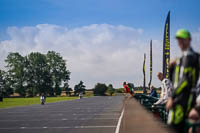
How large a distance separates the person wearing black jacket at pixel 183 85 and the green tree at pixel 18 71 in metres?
102

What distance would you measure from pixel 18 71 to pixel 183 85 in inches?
4117

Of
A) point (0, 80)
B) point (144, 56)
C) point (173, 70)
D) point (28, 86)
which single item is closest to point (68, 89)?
point (28, 86)

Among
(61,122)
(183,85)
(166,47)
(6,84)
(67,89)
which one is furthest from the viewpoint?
(67,89)

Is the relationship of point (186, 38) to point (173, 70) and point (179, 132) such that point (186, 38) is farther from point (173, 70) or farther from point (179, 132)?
point (179, 132)

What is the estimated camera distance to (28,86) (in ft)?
353

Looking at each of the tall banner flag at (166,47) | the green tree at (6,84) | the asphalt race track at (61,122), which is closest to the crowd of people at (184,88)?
the asphalt race track at (61,122)

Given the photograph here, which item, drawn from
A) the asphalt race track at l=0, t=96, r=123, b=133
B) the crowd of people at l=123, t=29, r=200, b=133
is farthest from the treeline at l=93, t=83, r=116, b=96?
the crowd of people at l=123, t=29, r=200, b=133

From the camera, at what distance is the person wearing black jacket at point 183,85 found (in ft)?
10.9

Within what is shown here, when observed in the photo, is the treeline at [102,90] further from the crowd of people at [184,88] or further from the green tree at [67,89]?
the crowd of people at [184,88]

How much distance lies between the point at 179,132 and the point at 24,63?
10888cm

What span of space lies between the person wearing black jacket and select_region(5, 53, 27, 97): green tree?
102321 mm

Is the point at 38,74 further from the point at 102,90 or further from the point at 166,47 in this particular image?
the point at 166,47

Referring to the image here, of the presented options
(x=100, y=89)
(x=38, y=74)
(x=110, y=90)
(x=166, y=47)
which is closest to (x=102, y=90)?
(x=100, y=89)

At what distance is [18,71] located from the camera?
103750 millimetres
